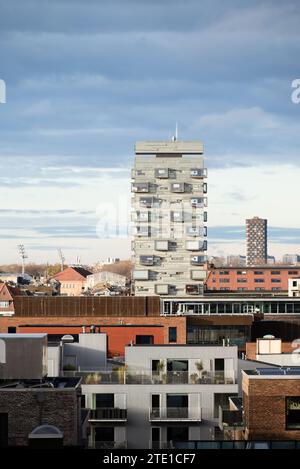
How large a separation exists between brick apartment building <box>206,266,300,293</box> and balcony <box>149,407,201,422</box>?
6960 cm

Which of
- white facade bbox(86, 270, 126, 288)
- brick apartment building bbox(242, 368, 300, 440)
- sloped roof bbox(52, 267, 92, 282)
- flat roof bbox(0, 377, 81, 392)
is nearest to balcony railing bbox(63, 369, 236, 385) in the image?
flat roof bbox(0, 377, 81, 392)

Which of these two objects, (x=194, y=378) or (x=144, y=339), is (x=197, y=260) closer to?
(x=144, y=339)

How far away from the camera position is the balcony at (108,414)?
18594 mm

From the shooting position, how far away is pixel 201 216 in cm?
7219

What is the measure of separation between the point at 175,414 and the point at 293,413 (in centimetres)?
427

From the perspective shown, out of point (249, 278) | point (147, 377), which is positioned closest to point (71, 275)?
point (249, 278)

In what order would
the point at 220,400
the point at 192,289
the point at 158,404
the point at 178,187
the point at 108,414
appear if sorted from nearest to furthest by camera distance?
1. the point at 108,414
2. the point at 158,404
3. the point at 220,400
4. the point at 192,289
5. the point at 178,187

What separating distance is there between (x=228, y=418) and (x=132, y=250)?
2153 inches

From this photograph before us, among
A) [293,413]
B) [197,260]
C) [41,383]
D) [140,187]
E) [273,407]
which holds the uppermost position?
[140,187]

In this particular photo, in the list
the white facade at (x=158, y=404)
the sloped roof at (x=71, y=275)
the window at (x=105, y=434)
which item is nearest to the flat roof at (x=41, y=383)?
the white facade at (x=158, y=404)

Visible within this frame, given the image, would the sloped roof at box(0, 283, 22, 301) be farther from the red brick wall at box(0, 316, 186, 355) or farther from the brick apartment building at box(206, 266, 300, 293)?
the red brick wall at box(0, 316, 186, 355)

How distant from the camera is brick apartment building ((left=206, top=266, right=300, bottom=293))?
292 feet

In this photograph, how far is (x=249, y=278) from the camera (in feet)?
295

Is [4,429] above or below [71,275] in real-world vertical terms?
below
